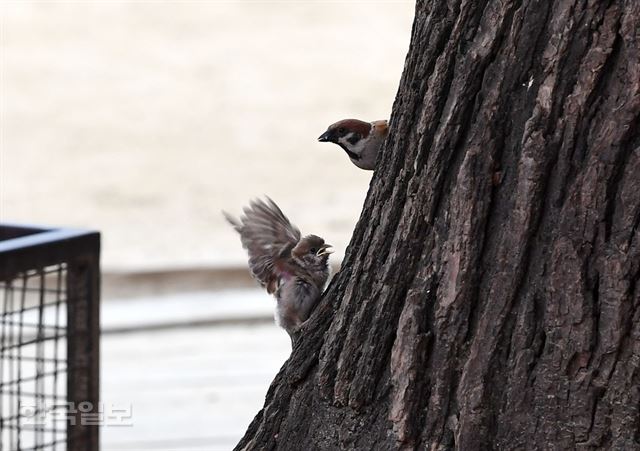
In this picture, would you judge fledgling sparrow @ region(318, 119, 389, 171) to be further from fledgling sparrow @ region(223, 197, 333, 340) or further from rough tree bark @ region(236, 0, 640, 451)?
rough tree bark @ region(236, 0, 640, 451)

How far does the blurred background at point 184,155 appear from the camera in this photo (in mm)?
5840

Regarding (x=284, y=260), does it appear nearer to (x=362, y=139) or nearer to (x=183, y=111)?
(x=362, y=139)

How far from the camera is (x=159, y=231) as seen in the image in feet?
26.3

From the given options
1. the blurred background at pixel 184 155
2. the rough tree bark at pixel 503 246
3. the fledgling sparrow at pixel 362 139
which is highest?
the blurred background at pixel 184 155

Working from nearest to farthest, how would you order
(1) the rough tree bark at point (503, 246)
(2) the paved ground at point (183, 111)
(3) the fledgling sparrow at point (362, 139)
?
(1) the rough tree bark at point (503, 246) < (3) the fledgling sparrow at point (362, 139) < (2) the paved ground at point (183, 111)

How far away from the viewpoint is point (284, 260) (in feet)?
8.54

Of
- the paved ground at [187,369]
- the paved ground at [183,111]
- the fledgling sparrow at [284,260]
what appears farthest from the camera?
the paved ground at [183,111]

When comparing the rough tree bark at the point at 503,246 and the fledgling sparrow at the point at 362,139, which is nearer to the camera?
the rough tree bark at the point at 503,246

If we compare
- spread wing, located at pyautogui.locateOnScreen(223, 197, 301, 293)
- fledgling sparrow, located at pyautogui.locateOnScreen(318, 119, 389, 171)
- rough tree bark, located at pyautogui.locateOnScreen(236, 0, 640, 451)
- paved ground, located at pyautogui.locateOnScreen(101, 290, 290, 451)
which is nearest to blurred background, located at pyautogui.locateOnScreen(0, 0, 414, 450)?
paved ground, located at pyautogui.locateOnScreen(101, 290, 290, 451)

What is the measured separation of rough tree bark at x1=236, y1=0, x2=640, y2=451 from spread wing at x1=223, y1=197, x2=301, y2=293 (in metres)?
0.67

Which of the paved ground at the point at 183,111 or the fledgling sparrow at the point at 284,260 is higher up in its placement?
the paved ground at the point at 183,111

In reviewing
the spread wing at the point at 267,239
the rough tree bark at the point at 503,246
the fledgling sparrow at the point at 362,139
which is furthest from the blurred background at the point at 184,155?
the rough tree bark at the point at 503,246

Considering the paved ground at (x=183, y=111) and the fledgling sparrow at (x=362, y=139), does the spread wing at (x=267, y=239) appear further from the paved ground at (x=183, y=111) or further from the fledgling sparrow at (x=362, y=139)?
the paved ground at (x=183, y=111)

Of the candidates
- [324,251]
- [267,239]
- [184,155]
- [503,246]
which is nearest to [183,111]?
[184,155]
